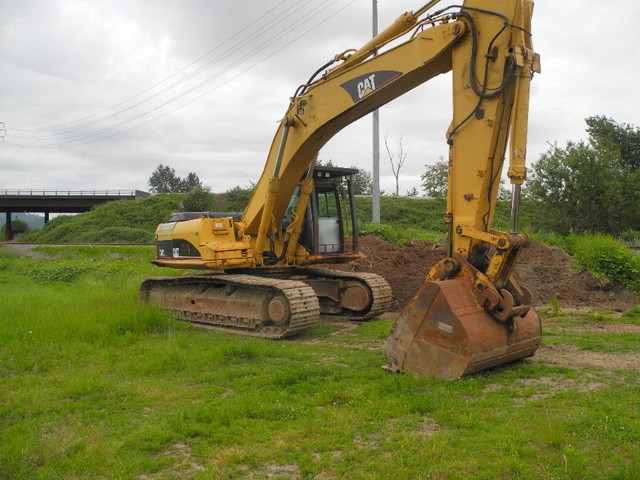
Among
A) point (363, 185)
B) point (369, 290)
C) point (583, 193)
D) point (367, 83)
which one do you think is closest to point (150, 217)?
point (363, 185)

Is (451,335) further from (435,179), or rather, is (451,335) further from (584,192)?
(435,179)

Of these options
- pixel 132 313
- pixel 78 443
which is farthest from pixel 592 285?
pixel 78 443

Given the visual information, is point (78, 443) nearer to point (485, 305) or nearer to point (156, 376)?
point (156, 376)

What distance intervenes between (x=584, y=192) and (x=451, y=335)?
15103 mm

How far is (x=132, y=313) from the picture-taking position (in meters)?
8.84

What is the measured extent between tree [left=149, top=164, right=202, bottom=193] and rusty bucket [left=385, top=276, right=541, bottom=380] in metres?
77.8

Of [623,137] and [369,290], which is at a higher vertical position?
[623,137]

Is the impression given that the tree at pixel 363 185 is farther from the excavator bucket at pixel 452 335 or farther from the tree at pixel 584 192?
the excavator bucket at pixel 452 335

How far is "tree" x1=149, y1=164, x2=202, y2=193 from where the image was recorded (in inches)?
3231

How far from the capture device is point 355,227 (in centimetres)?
1046

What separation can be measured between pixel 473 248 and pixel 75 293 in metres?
9.95

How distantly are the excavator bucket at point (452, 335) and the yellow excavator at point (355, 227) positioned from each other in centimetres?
1

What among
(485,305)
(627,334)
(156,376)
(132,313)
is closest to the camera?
(485,305)

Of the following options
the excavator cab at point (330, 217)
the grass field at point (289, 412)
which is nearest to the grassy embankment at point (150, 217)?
the excavator cab at point (330, 217)
